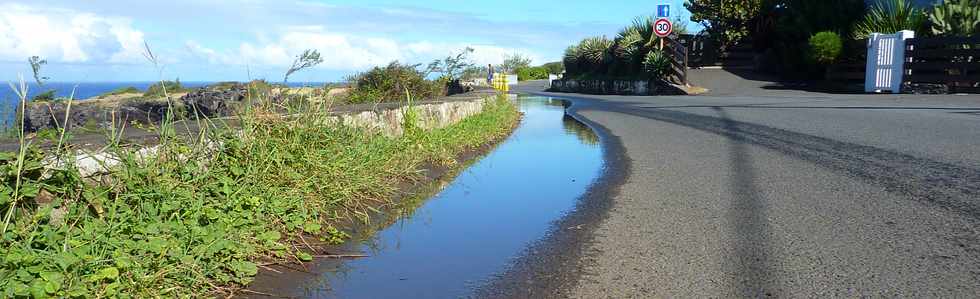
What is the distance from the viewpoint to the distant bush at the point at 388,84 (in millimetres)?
12289

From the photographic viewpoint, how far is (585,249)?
4109 millimetres

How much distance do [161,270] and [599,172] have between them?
15.7 feet

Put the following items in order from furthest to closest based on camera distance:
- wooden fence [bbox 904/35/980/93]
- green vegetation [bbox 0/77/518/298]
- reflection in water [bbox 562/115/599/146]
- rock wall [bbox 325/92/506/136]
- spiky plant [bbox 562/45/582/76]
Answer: spiky plant [bbox 562/45/582/76]
wooden fence [bbox 904/35/980/93]
reflection in water [bbox 562/115/599/146]
rock wall [bbox 325/92/506/136]
green vegetation [bbox 0/77/518/298]

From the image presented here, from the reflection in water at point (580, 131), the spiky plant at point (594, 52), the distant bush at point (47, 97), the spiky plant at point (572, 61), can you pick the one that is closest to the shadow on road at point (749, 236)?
the reflection in water at point (580, 131)

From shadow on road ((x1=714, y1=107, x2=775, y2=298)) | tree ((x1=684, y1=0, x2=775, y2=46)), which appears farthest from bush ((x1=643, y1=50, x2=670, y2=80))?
shadow on road ((x1=714, y1=107, x2=775, y2=298))

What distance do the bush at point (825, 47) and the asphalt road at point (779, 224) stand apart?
14.6 metres

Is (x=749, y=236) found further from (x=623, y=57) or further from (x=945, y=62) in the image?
(x=623, y=57)

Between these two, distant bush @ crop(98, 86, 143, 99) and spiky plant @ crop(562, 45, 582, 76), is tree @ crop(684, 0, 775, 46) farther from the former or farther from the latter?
distant bush @ crop(98, 86, 143, 99)

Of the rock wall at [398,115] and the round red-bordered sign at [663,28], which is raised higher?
the round red-bordered sign at [663,28]

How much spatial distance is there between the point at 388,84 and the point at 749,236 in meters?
9.00

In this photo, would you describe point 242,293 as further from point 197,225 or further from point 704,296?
point 704,296

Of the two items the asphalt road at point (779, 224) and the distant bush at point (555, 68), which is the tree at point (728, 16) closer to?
the asphalt road at point (779, 224)

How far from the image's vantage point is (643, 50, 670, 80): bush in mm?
26188

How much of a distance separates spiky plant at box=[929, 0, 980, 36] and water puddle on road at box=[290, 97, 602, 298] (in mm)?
16542
